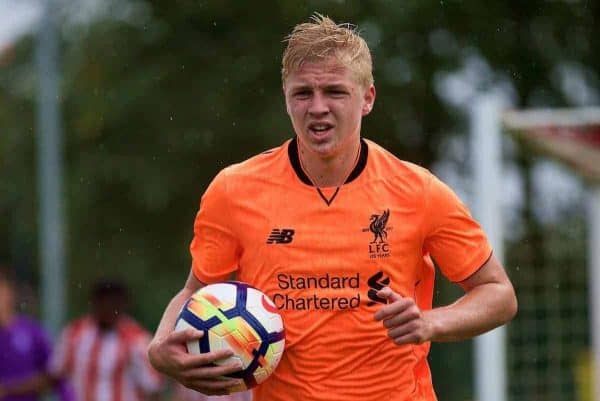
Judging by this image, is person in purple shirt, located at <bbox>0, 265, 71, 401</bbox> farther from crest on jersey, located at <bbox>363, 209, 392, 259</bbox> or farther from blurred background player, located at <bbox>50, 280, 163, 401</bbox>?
crest on jersey, located at <bbox>363, 209, 392, 259</bbox>

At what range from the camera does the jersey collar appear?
16.3 feet

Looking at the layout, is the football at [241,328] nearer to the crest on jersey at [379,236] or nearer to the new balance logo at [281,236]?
the new balance logo at [281,236]

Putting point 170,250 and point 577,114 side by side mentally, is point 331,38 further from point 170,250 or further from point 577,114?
point 170,250

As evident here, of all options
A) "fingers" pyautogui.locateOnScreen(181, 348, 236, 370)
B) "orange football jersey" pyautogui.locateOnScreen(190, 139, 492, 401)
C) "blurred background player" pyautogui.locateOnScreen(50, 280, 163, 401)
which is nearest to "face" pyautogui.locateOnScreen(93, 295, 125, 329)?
"blurred background player" pyautogui.locateOnScreen(50, 280, 163, 401)

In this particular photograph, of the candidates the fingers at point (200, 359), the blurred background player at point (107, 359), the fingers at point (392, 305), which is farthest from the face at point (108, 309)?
the fingers at point (392, 305)

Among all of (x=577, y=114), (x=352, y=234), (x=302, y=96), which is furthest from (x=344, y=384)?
(x=577, y=114)

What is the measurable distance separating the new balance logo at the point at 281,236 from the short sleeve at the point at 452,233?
506 mm

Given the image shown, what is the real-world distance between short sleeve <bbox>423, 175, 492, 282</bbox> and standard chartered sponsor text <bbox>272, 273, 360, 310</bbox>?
36cm

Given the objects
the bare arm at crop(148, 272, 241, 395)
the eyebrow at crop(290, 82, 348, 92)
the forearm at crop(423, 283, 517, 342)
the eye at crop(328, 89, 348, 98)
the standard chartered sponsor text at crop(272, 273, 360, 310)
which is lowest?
the bare arm at crop(148, 272, 241, 395)

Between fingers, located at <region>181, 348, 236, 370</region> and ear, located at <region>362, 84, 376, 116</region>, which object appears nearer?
fingers, located at <region>181, 348, 236, 370</region>

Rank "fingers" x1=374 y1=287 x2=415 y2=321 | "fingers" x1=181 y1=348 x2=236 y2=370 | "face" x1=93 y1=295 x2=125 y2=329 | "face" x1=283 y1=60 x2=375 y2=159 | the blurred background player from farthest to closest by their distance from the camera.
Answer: the blurred background player
"face" x1=93 y1=295 x2=125 y2=329
"face" x1=283 y1=60 x2=375 y2=159
"fingers" x1=181 y1=348 x2=236 y2=370
"fingers" x1=374 y1=287 x2=415 y2=321

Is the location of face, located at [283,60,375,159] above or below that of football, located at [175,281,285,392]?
above

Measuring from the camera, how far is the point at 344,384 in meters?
4.76

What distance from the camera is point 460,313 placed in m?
4.74
